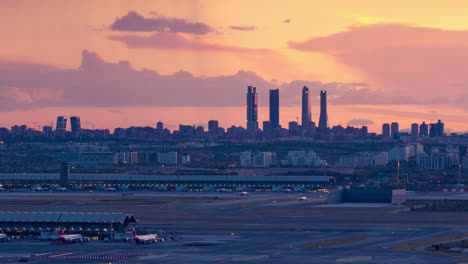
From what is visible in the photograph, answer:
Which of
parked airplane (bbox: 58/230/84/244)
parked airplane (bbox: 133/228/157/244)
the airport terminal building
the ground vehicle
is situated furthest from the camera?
the airport terminal building

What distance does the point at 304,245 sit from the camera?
10525cm

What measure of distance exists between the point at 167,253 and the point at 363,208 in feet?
213

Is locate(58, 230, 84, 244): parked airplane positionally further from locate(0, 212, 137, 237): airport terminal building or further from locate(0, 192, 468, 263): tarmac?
locate(0, 212, 137, 237): airport terminal building

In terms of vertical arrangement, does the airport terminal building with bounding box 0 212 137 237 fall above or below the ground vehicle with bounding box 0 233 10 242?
above

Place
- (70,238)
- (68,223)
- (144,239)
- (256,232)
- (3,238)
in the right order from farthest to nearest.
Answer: (68,223) → (256,232) → (3,238) → (70,238) → (144,239)

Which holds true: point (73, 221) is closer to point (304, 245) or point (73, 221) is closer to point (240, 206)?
point (304, 245)

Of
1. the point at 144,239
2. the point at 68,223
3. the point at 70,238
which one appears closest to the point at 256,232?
the point at 144,239

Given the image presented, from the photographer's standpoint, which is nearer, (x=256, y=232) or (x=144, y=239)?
(x=144, y=239)

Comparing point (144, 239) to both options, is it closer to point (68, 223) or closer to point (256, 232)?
point (68, 223)

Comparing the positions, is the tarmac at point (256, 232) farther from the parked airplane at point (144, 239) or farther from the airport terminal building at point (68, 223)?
the airport terminal building at point (68, 223)

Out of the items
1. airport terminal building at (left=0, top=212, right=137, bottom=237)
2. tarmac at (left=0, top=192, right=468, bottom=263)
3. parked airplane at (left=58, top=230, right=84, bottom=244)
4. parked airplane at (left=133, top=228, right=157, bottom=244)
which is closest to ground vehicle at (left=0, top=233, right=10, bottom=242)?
tarmac at (left=0, top=192, right=468, bottom=263)

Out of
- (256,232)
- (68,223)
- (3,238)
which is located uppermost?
(68,223)

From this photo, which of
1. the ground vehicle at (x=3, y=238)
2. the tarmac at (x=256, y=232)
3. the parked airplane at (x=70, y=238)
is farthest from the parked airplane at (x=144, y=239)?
the ground vehicle at (x=3, y=238)

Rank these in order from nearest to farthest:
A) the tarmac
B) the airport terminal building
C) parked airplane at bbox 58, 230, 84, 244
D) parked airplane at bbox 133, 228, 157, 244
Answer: the tarmac
parked airplane at bbox 133, 228, 157, 244
parked airplane at bbox 58, 230, 84, 244
the airport terminal building
